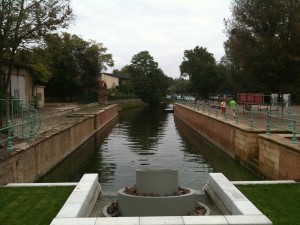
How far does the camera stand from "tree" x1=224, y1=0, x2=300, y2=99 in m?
27.1

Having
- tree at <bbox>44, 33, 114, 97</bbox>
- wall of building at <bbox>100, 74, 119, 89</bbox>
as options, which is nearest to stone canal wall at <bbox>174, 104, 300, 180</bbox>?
tree at <bbox>44, 33, 114, 97</bbox>

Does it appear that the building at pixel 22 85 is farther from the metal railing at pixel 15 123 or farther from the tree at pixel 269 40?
the tree at pixel 269 40

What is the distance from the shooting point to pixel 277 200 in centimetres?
848

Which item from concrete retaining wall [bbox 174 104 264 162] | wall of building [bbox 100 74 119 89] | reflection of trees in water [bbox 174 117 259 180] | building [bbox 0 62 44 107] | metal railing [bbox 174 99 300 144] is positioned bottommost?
reflection of trees in water [bbox 174 117 259 180]

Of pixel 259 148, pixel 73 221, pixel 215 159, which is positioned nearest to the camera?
pixel 73 221

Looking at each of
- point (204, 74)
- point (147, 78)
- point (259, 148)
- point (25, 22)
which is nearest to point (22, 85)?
point (25, 22)

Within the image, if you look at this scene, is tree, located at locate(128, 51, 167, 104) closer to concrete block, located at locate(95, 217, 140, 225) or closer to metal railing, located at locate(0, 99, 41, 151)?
metal railing, located at locate(0, 99, 41, 151)

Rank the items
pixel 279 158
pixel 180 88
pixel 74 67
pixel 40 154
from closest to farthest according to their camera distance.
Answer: pixel 279 158, pixel 40 154, pixel 74 67, pixel 180 88

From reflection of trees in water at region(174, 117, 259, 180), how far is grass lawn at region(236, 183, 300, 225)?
21.2 ft

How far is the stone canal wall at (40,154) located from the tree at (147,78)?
67777 mm

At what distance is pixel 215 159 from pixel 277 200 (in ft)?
42.4

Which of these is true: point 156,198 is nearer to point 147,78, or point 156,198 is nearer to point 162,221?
point 162,221

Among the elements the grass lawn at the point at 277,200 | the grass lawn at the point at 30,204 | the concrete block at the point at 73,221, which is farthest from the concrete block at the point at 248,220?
the grass lawn at the point at 30,204

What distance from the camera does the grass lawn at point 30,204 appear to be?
7389 mm
